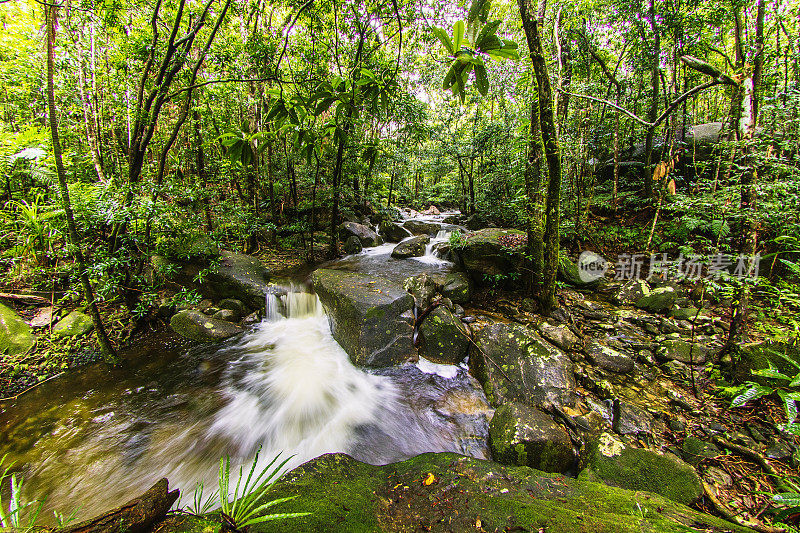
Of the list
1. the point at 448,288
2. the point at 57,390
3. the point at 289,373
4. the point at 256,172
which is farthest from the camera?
the point at 256,172

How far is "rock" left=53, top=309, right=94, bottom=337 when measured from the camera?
13.8ft

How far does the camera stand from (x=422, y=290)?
5.54m

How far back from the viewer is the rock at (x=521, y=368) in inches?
131

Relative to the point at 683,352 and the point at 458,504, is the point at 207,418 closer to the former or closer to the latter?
the point at 458,504

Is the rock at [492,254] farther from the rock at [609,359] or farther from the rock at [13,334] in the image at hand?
the rock at [13,334]

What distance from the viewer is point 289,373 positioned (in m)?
4.46

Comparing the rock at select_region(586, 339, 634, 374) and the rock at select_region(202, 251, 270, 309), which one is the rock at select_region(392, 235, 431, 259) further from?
the rock at select_region(586, 339, 634, 374)

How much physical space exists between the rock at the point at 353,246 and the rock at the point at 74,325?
21.8 ft

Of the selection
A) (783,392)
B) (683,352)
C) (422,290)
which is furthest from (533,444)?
(422,290)

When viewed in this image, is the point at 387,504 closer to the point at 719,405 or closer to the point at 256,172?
the point at 719,405

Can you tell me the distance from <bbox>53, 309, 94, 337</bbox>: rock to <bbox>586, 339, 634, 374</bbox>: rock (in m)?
7.76

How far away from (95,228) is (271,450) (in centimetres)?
399

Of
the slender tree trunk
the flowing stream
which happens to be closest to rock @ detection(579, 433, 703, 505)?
the flowing stream

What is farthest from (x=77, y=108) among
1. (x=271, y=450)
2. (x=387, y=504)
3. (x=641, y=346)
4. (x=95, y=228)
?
(x=641, y=346)
